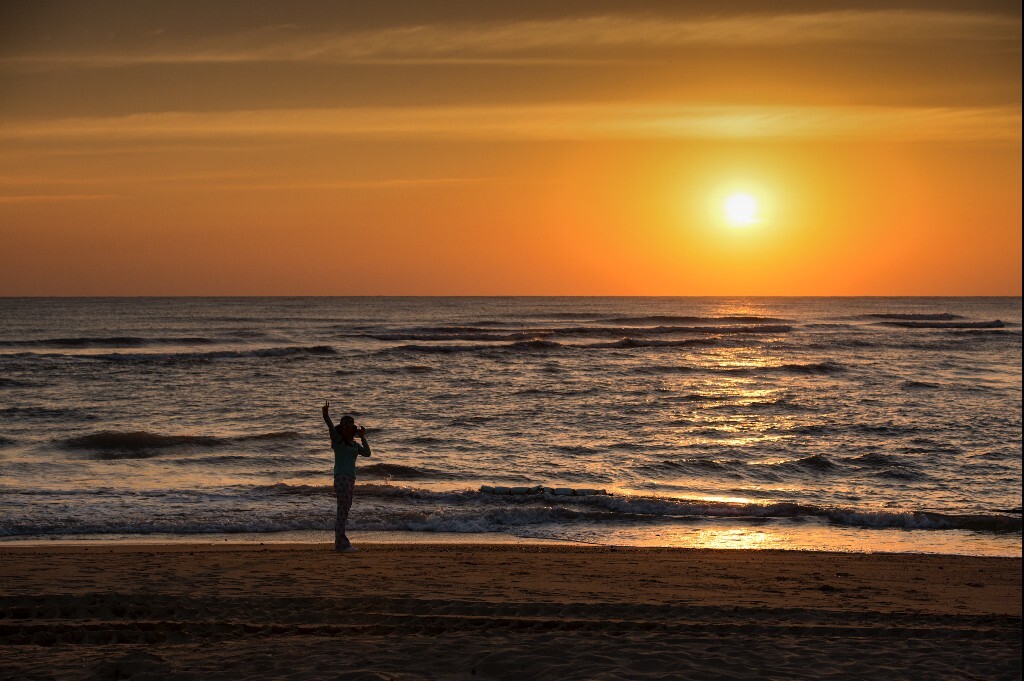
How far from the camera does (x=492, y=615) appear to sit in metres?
8.63

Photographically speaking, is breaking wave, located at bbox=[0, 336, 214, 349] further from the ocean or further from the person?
the person

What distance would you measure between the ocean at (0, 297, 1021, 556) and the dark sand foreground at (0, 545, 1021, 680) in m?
2.64

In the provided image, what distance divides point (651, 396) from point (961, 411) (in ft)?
33.3

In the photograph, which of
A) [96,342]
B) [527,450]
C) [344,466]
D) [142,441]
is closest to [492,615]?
[344,466]

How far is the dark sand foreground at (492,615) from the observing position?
282 inches

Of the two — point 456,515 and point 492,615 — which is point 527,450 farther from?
point 492,615

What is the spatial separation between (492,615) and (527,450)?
13.3 metres

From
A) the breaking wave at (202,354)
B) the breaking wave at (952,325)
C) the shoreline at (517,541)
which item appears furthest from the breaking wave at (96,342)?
the breaking wave at (952,325)

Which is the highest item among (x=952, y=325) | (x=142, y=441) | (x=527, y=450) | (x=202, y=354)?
(x=952, y=325)

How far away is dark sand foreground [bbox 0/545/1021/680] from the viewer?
282 inches

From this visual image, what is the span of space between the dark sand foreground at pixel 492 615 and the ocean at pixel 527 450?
8.66ft

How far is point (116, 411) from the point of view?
27.8m

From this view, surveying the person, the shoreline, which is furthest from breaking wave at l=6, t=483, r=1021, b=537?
the person

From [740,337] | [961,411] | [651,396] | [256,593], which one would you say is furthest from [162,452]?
[740,337]
